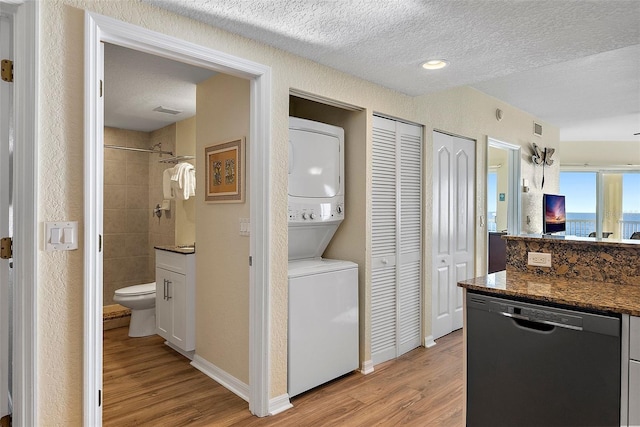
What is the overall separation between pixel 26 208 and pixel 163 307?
6.92ft

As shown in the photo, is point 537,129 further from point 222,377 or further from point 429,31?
point 222,377

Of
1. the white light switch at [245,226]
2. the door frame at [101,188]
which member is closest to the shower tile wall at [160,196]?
the white light switch at [245,226]

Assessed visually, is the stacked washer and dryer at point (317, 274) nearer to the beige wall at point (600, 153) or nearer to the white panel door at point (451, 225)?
the white panel door at point (451, 225)

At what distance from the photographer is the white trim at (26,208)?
1596mm

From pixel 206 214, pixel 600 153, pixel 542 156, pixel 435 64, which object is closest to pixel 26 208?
pixel 206 214

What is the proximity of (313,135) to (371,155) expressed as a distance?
0.51 meters

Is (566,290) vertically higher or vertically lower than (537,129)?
lower

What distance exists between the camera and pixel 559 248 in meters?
2.13

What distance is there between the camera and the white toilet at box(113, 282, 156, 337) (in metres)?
3.72

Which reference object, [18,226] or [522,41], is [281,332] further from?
[522,41]

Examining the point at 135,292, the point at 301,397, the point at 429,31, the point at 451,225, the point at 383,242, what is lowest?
the point at 301,397

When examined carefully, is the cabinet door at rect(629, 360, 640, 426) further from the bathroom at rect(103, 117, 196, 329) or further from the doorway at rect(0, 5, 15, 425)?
the bathroom at rect(103, 117, 196, 329)

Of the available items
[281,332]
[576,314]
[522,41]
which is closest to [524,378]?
[576,314]

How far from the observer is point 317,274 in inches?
105
